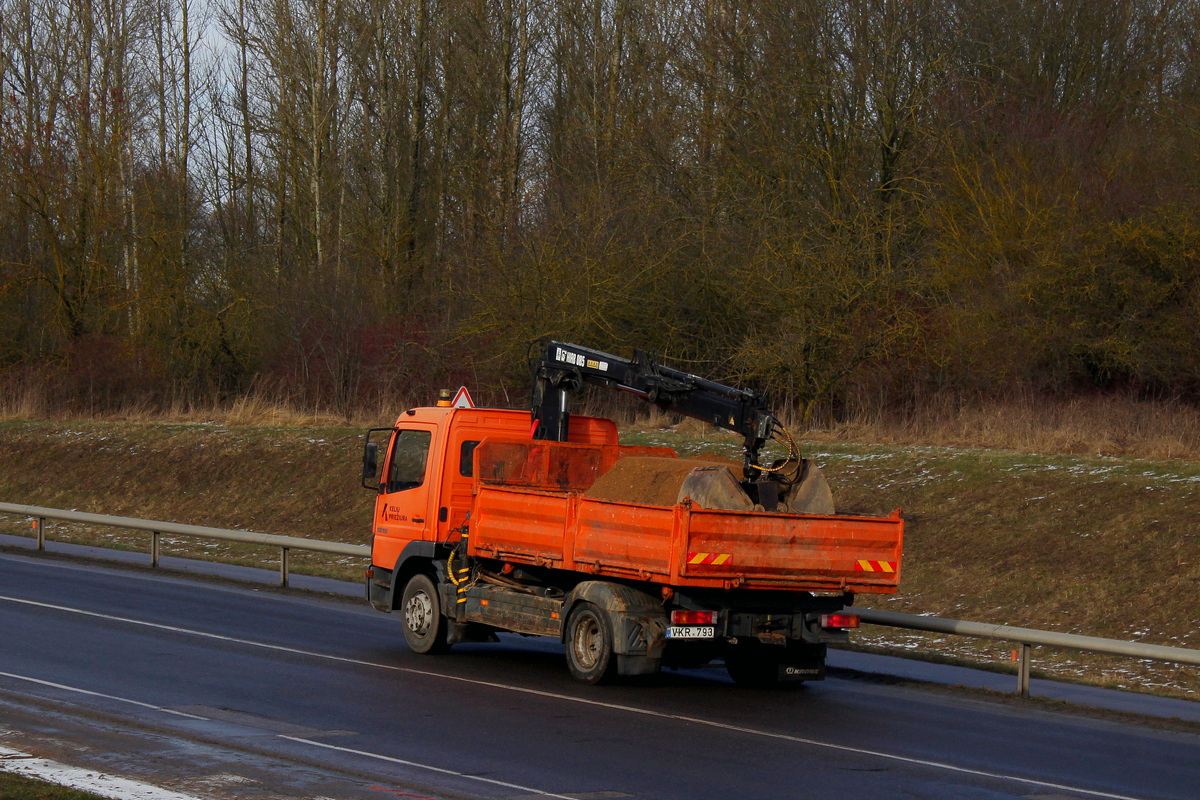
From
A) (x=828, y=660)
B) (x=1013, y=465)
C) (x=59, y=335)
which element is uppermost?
(x=59, y=335)

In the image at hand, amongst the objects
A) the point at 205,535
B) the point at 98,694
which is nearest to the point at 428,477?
the point at 98,694

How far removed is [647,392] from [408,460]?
2701mm

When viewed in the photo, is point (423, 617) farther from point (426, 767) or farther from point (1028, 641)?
point (1028, 641)

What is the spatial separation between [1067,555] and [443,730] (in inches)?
429

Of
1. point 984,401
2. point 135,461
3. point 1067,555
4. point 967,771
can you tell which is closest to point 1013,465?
point 1067,555

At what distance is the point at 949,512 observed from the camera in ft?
64.5

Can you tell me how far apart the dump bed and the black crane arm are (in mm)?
1164

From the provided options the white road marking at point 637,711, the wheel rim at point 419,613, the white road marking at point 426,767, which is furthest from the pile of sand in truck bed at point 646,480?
the white road marking at point 426,767

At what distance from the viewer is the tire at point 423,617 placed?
1298cm

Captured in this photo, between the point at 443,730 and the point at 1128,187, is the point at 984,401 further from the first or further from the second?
the point at 443,730

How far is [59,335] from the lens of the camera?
43250mm

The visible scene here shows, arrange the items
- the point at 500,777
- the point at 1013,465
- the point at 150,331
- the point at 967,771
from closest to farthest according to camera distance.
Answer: the point at 500,777, the point at 967,771, the point at 1013,465, the point at 150,331

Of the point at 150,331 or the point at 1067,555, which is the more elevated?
the point at 150,331

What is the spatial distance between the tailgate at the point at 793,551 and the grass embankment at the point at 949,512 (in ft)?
11.0
